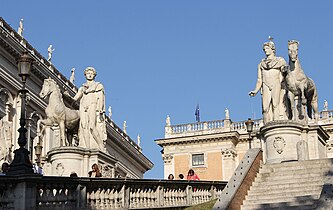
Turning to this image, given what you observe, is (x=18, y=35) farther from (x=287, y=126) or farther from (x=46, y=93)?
(x=287, y=126)

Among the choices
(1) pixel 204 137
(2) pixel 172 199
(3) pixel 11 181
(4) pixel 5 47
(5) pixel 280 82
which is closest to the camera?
(3) pixel 11 181

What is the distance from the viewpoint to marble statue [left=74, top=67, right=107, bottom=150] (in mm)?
22891

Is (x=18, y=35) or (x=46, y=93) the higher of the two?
(x=18, y=35)

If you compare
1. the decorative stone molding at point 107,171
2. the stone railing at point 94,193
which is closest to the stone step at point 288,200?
the stone railing at point 94,193

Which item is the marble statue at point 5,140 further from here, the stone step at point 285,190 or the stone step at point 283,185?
the stone step at point 285,190

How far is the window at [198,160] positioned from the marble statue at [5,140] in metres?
31.4

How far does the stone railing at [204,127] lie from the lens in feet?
248

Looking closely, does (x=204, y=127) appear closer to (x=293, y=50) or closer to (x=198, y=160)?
(x=198, y=160)

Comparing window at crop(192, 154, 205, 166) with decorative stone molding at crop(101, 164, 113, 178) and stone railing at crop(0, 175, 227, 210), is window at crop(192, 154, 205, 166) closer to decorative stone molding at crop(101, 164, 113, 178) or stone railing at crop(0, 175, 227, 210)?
decorative stone molding at crop(101, 164, 113, 178)

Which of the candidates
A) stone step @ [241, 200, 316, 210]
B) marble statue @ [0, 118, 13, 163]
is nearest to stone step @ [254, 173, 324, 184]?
stone step @ [241, 200, 316, 210]

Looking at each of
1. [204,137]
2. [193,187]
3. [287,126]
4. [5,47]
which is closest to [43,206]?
[193,187]

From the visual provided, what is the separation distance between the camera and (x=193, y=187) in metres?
22.8

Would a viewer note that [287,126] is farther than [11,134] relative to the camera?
No

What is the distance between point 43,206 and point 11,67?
34.1 metres
